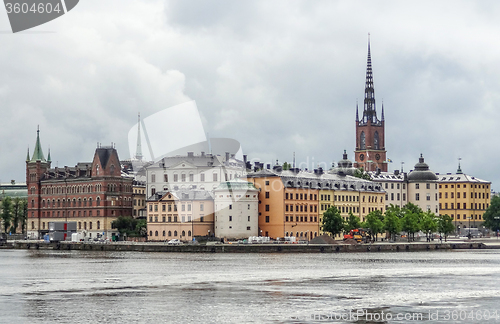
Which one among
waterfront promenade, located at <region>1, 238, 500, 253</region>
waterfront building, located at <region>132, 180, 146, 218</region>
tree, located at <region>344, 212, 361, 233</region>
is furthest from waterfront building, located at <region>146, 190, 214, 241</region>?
tree, located at <region>344, 212, 361, 233</region>

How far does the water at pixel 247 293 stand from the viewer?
129 feet

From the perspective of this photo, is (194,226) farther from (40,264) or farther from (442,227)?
(40,264)

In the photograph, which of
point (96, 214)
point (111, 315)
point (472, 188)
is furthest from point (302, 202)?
point (111, 315)

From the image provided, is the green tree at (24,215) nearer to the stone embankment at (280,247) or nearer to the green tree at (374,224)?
the stone embankment at (280,247)

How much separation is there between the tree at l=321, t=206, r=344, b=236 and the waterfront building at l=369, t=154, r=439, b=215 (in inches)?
1930

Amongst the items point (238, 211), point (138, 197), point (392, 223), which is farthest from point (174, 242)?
point (138, 197)

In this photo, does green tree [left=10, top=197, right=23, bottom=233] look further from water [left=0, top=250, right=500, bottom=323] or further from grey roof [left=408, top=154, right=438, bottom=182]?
water [left=0, top=250, right=500, bottom=323]

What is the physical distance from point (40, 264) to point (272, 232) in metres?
49.0

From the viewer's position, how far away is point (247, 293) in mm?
48219

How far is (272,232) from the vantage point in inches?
4811

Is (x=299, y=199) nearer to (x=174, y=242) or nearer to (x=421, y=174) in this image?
(x=174, y=242)

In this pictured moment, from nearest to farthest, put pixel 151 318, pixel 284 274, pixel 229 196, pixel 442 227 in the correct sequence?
pixel 151 318, pixel 284 274, pixel 229 196, pixel 442 227

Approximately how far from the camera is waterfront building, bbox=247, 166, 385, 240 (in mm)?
122250

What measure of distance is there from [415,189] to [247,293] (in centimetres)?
12475
